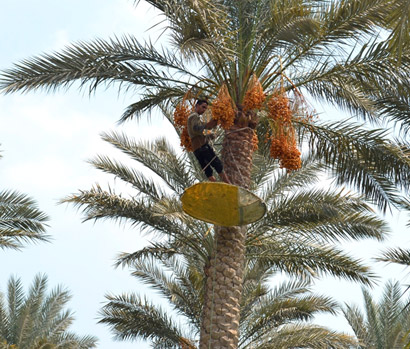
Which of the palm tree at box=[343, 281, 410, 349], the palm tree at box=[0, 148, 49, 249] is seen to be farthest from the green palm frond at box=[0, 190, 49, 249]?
the palm tree at box=[343, 281, 410, 349]

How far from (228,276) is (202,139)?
1.82 metres

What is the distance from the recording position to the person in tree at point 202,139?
9.15m

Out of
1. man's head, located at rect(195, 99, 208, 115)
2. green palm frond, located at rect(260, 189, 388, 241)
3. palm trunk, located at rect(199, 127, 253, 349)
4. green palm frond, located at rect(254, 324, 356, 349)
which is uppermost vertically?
green palm frond, located at rect(260, 189, 388, 241)

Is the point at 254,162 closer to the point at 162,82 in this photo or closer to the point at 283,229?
the point at 283,229

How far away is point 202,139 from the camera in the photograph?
930 cm

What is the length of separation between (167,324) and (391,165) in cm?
618

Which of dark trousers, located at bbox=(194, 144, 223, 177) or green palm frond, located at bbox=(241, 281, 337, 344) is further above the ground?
green palm frond, located at bbox=(241, 281, 337, 344)

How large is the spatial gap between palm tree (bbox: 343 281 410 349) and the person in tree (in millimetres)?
9902

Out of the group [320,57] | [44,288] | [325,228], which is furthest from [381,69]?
[44,288]

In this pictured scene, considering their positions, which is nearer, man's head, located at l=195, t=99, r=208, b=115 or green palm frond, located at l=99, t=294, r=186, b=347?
man's head, located at l=195, t=99, r=208, b=115

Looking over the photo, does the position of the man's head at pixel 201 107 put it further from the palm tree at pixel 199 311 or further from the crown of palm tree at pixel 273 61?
the palm tree at pixel 199 311

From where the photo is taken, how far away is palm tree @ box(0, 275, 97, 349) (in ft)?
62.1

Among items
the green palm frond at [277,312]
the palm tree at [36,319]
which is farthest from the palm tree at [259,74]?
the palm tree at [36,319]

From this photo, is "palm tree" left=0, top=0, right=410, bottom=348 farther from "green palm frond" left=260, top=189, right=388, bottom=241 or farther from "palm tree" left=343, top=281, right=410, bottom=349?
"palm tree" left=343, top=281, right=410, bottom=349
